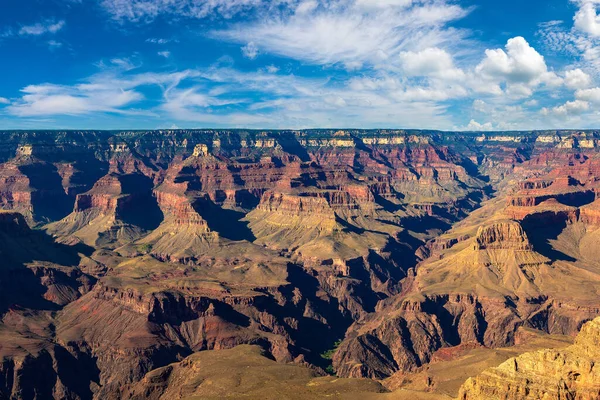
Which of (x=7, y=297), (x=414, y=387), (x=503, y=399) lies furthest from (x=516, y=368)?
(x=7, y=297)

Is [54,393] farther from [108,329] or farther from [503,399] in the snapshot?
[503,399]

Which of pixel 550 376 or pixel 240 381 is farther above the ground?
pixel 550 376

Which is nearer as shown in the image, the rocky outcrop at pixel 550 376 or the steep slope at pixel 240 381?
the rocky outcrop at pixel 550 376

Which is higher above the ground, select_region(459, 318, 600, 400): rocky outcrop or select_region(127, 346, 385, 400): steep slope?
select_region(459, 318, 600, 400): rocky outcrop

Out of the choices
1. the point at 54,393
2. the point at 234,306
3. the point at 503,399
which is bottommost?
the point at 54,393

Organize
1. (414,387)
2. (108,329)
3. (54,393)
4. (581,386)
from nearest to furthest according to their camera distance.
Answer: (581,386) → (414,387) → (54,393) → (108,329)

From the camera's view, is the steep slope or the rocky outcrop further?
the steep slope

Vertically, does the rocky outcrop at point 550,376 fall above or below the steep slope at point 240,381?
above

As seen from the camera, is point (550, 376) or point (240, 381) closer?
point (550, 376)
